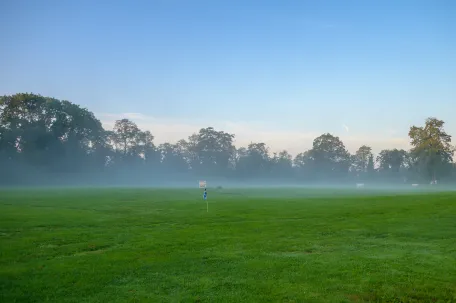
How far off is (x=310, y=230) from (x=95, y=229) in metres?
10.9

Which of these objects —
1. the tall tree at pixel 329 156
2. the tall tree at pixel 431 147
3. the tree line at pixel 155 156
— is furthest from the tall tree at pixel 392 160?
the tall tree at pixel 431 147

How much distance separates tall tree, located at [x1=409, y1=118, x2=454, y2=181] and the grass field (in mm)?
94829

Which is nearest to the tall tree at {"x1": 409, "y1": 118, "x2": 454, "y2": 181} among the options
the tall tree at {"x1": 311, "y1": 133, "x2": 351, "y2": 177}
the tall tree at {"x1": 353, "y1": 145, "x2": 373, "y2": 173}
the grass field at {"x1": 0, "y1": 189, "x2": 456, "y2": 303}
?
the tall tree at {"x1": 311, "y1": 133, "x2": 351, "y2": 177}

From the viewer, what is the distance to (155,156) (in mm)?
159750

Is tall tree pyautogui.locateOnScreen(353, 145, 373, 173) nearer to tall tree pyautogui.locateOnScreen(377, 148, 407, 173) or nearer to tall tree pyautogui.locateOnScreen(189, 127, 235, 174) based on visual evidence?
tall tree pyautogui.locateOnScreen(377, 148, 407, 173)

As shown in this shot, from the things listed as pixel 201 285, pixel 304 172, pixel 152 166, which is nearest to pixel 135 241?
pixel 201 285

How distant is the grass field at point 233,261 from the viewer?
959 centimetres

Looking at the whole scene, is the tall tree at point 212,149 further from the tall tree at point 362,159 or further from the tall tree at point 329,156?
the tall tree at point 362,159

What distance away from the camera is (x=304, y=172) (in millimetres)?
167875

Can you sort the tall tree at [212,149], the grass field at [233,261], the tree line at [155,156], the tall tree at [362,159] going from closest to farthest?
the grass field at [233,261], the tree line at [155,156], the tall tree at [212,149], the tall tree at [362,159]

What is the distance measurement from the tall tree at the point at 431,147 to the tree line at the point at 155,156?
0.25 meters

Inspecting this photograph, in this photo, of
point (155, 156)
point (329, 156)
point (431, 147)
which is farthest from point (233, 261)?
point (329, 156)

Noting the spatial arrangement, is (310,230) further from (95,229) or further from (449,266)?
(95,229)

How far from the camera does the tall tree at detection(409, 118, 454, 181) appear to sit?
10581cm
